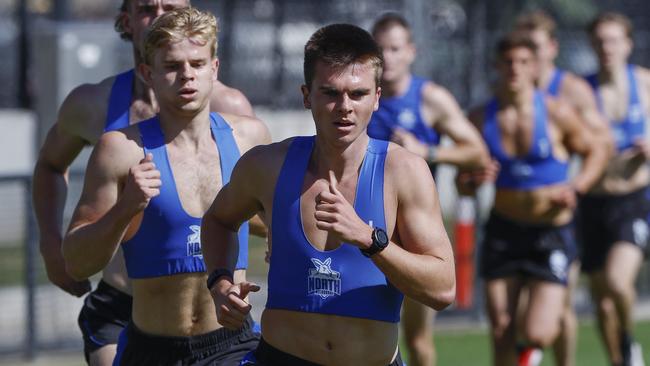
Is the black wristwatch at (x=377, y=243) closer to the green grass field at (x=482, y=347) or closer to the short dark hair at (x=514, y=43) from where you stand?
the short dark hair at (x=514, y=43)

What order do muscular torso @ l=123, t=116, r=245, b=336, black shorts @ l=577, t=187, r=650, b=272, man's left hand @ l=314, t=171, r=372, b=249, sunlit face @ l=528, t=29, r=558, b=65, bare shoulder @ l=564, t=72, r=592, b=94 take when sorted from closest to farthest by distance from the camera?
man's left hand @ l=314, t=171, r=372, b=249 < muscular torso @ l=123, t=116, r=245, b=336 < sunlit face @ l=528, t=29, r=558, b=65 < bare shoulder @ l=564, t=72, r=592, b=94 < black shorts @ l=577, t=187, r=650, b=272

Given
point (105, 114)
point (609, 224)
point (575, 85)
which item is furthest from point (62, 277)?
point (609, 224)

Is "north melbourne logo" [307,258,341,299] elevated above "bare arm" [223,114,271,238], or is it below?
below

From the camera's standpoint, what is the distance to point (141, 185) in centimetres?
501

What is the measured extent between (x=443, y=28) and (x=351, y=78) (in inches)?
349

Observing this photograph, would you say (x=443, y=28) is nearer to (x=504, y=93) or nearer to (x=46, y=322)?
(x=504, y=93)

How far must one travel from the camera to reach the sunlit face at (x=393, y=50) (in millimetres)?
9047

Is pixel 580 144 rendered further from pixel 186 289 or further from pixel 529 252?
pixel 186 289

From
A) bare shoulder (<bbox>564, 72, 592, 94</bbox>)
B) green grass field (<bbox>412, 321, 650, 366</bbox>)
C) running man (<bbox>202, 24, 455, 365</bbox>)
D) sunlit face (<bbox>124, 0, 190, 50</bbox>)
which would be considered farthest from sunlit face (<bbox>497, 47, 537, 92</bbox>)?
running man (<bbox>202, 24, 455, 365</bbox>)

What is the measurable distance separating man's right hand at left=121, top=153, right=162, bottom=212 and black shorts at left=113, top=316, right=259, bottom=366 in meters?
0.69

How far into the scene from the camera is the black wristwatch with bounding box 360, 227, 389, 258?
14.9ft

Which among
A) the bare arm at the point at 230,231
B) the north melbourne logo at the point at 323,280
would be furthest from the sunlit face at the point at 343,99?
the north melbourne logo at the point at 323,280

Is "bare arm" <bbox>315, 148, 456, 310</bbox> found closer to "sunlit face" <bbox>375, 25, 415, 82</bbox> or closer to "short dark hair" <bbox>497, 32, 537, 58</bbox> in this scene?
"sunlit face" <bbox>375, 25, 415, 82</bbox>

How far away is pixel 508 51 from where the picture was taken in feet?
30.5
